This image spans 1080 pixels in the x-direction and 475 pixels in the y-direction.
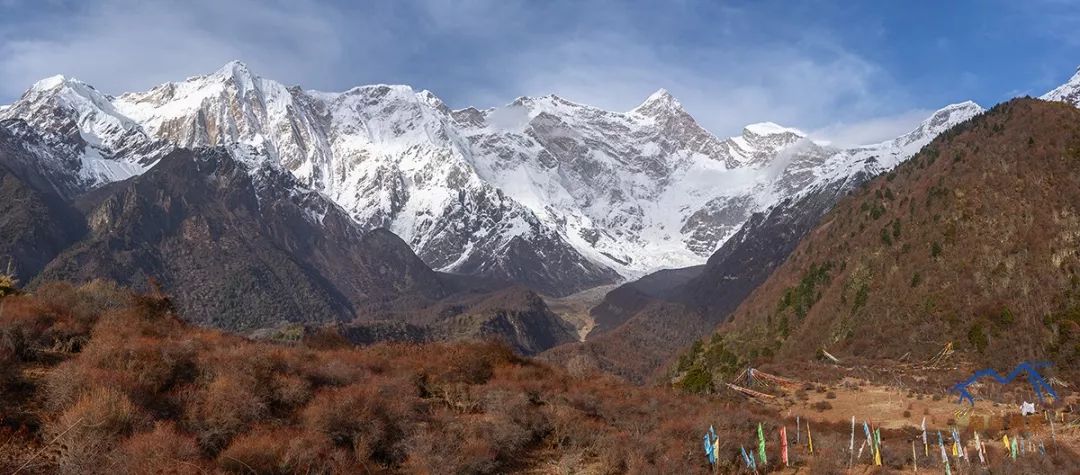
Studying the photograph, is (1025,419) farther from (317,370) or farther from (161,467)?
(161,467)

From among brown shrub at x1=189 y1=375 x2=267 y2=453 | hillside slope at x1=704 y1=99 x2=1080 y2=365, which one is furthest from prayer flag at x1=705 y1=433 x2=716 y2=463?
hillside slope at x1=704 y1=99 x2=1080 y2=365

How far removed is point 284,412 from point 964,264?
199 feet

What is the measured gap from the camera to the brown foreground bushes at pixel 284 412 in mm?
13664

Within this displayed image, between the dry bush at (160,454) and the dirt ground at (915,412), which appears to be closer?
the dry bush at (160,454)

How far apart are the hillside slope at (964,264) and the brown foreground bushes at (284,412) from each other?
3558cm

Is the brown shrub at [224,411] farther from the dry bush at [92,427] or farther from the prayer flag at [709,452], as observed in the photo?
the prayer flag at [709,452]

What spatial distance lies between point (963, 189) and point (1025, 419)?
49.4 m

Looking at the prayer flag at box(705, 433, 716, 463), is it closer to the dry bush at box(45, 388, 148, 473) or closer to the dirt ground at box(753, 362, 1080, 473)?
the dirt ground at box(753, 362, 1080, 473)

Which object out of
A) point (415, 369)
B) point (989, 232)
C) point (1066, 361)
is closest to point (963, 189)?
point (989, 232)

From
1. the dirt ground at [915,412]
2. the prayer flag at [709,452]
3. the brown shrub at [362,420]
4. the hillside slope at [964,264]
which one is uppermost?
the hillside slope at [964,264]

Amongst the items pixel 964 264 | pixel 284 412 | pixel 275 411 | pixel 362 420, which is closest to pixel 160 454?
pixel 275 411

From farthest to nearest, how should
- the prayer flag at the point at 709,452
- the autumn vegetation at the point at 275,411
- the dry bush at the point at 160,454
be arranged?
the prayer flag at the point at 709,452, the autumn vegetation at the point at 275,411, the dry bush at the point at 160,454

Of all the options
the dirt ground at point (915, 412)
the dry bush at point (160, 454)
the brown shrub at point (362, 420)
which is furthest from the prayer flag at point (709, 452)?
the dry bush at point (160, 454)

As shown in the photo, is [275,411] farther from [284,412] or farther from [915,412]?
[915,412]
